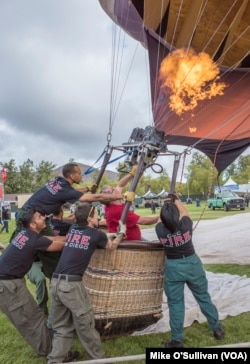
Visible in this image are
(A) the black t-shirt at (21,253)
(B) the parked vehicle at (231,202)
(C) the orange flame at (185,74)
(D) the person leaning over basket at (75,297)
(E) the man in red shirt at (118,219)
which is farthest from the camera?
(B) the parked vehicle at (231,202)

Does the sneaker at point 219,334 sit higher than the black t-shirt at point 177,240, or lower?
lower

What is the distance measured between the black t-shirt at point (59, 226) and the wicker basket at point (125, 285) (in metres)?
0.74

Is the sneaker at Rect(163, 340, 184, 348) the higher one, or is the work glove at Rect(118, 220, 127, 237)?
the work glove at Rect(118, 220, 127, 237)

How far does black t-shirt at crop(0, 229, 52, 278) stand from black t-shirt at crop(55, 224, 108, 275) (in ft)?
0.80

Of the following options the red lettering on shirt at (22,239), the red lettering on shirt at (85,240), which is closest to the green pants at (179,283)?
the red lettering on shirt at (85,240)

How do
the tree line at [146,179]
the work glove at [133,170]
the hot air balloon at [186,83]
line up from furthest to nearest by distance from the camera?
the tree line at [146,179]
the work glove at [133,170]
the hot air balloon at [186,83]

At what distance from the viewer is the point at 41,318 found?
10.3ft

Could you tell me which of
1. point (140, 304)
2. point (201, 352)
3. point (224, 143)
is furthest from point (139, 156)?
point (224, 143)

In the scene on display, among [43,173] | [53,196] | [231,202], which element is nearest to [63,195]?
[53,196]

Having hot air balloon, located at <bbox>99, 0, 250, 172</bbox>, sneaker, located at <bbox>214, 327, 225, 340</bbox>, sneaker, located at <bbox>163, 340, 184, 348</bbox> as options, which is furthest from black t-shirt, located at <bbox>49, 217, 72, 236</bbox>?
hot air balloon, located at <bbox>99, 0, 250, 172</bbox>

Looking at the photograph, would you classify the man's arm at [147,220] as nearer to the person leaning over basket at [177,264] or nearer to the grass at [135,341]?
the person leaning over basket at [177,264]

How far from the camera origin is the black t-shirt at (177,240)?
10.6 feet

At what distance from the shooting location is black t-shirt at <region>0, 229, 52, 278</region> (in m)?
3.02

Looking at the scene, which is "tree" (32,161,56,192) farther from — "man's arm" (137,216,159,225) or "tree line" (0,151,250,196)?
"man's arm" (137,216,159,225)
